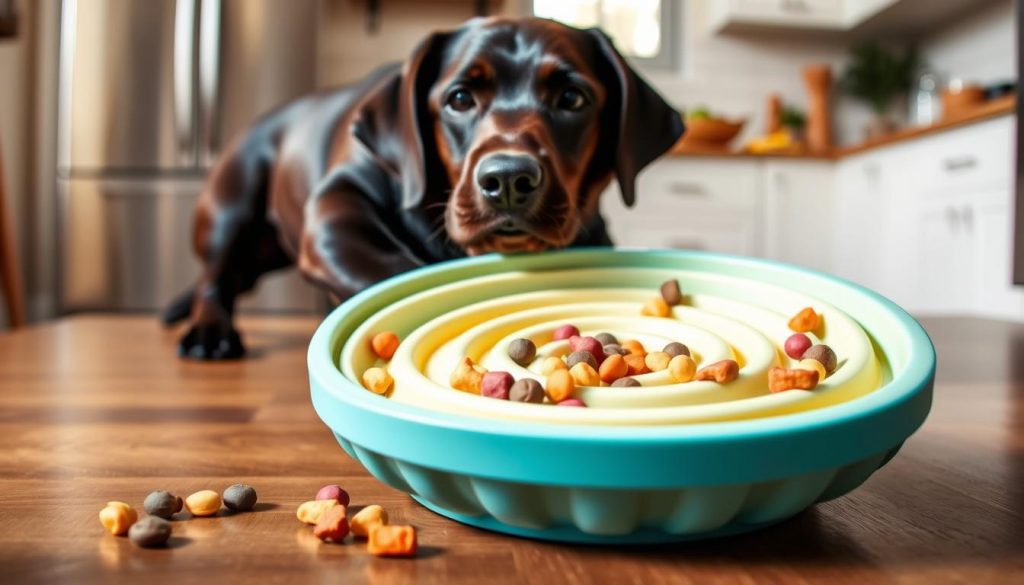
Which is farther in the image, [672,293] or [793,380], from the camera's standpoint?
[672,293]

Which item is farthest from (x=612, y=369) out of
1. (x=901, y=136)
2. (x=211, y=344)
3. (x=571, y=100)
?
(x=901, y=136)

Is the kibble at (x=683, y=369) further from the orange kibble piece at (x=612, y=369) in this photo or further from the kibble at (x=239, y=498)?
the kibble at (x=239, y=498)

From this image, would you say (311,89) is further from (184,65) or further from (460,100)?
(460,100)

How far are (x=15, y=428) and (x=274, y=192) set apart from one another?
0.92m

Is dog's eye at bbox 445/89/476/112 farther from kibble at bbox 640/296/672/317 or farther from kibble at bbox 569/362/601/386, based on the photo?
kibble at bbox 569/362/601/386

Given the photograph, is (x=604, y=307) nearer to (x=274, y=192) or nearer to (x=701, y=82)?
(x=274, y=192)

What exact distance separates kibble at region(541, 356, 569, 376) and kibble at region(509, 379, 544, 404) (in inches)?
3.1

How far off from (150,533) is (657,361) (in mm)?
396

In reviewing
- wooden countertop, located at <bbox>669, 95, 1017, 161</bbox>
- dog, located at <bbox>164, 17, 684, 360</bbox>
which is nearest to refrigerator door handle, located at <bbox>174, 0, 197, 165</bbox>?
wooden countertop, located at <bbox>669, 95, 1017, 161</bbox>

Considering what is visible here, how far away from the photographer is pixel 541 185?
3.38 ft

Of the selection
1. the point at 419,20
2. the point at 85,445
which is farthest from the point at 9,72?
the point at 85,445

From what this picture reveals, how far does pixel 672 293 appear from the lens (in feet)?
2.73

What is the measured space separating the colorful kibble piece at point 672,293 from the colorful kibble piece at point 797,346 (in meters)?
0.16

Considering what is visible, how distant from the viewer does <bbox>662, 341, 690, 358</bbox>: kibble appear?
0.71 meters
